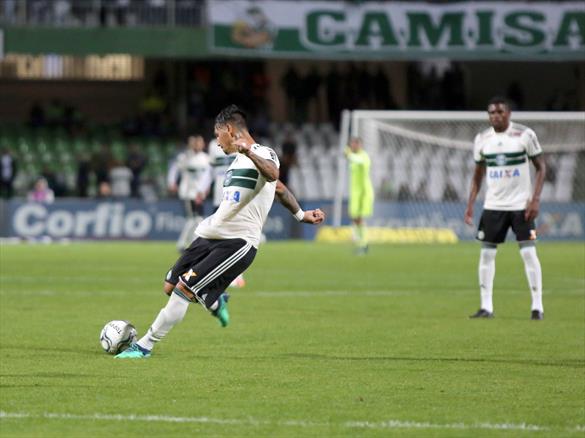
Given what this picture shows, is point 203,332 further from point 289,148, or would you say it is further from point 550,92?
point 550,92

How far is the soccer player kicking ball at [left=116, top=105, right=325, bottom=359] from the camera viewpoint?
10.5 m

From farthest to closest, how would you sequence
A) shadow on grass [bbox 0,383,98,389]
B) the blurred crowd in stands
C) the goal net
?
the blurred crowd in stands, the goal net, shadow on grass [bbox 0,383,98,389]

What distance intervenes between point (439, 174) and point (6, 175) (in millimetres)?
11426

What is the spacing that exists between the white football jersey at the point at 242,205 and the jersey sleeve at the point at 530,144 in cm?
455

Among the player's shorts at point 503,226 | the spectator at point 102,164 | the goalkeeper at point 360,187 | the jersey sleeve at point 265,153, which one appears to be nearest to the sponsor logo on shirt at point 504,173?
the player's shorts at point 503,226

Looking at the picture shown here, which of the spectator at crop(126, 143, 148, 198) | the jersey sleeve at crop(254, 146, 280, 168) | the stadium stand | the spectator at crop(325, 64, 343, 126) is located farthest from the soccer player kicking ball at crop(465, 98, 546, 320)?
the spectator at crop(325, 64, 343, 126)

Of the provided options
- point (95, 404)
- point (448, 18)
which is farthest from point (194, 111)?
point (95, 404)

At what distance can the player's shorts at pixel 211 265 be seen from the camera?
10.6 meters

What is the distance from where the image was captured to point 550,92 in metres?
44.6

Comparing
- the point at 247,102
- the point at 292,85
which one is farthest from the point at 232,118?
the point at 247,102

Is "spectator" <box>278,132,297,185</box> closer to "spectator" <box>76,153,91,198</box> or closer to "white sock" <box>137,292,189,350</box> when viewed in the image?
"spectator" <box>76,153,91,198</box>

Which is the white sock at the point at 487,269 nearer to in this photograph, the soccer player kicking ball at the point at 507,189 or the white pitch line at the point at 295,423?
the soccer player kicking ball at the point at 507,189

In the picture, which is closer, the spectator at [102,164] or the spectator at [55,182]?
the spectator at [102,164]

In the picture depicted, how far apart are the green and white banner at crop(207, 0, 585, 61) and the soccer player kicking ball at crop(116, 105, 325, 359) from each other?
1055 inches
